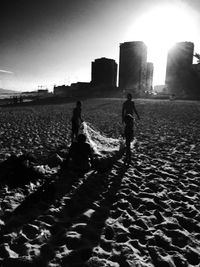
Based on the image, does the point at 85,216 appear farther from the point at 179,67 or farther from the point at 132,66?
the point at 132,66

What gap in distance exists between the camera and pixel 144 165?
838 centimetres

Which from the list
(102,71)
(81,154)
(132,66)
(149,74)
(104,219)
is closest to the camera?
(104,219)

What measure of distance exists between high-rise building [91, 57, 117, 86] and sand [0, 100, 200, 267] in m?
135

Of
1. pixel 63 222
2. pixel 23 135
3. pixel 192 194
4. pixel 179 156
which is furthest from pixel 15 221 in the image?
pixel 23 135

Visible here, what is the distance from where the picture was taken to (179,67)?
13338cm

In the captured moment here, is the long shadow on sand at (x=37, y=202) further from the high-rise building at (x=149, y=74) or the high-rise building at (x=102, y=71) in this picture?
the high-rise building at (x=149, y=74)

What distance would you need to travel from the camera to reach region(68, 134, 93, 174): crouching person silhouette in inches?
283

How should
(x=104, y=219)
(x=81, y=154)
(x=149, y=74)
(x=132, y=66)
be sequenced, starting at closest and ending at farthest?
(x=104, y=219), (x=81, y=154), (x=132, y=66), (x=149, y=74)

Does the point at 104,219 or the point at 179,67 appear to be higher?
the point at 179,67

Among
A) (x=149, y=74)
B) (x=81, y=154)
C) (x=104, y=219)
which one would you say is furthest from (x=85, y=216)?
(x=149, y=74)

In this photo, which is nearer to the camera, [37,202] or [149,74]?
[37,202]

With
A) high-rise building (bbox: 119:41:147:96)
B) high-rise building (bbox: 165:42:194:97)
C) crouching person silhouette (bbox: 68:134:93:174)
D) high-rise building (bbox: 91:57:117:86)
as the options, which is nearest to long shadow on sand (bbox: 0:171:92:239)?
crouching person silhouette (bbox: 68:134:93:174)

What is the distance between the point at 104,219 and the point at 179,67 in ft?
474

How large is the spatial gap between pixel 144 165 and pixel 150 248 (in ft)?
15.3
